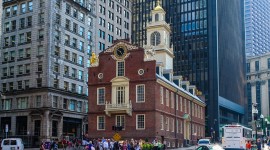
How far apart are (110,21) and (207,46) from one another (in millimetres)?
48008

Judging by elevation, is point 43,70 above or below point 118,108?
above

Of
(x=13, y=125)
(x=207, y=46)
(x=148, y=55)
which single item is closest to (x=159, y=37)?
(x=148, y=55)

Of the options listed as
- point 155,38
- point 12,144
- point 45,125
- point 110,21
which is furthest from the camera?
point 110,21

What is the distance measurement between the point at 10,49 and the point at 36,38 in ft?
24.0

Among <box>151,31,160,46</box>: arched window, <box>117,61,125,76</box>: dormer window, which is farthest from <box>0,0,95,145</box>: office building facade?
<box>117,61,125,76</box>: dormer window

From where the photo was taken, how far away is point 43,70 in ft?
248

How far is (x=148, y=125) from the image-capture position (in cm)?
5650

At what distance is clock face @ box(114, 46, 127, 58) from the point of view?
58906 mm

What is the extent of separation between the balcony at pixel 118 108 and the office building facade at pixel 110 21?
34.4 metres

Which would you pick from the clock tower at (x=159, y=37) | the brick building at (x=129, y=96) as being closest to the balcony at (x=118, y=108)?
the brick building at (x=129, y=96)

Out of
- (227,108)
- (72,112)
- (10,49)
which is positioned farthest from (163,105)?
(227,108)

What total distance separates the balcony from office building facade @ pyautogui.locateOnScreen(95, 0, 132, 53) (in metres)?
34.4

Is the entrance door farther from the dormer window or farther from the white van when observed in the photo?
the white van

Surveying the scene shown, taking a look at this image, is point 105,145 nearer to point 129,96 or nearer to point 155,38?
point 129,96
